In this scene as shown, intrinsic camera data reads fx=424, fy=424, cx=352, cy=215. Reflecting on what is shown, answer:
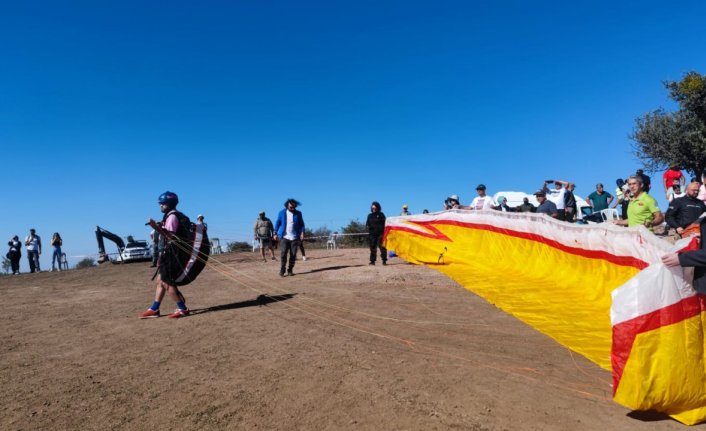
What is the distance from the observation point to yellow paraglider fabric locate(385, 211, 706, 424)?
3.16m

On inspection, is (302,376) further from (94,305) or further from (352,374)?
(94,305)

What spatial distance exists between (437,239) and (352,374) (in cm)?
608

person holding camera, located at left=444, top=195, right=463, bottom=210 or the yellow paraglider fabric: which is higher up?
person holding camera, located at left=444, top=195, right=463, bottom=210

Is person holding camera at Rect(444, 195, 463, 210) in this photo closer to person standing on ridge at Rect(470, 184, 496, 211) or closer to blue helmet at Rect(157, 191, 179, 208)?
person standing on ridge at Rect(470, 184, 496, 211)

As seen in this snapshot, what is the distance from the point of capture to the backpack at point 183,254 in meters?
7.29

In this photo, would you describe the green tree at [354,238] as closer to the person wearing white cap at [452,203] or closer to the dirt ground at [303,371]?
the person wearing white cap at [452,203]

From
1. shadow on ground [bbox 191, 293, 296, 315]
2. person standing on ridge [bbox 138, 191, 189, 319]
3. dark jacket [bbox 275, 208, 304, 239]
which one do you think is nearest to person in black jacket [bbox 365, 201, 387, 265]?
dark jacket [bbox 275, 208, 304, 239]

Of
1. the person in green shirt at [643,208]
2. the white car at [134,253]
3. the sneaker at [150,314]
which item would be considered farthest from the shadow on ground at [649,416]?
the white car at [134,253]

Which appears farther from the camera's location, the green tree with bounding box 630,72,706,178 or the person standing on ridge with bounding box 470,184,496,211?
the green tree with bounding box 630,72,706,178

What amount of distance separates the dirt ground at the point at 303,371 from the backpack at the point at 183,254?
0.77m

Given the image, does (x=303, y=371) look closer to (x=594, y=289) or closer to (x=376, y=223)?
(x=594, y=289)

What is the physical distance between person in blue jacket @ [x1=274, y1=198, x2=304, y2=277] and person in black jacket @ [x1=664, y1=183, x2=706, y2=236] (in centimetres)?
860

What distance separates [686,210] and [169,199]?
8.65 meters

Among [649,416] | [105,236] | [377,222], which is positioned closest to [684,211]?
[649,416]
